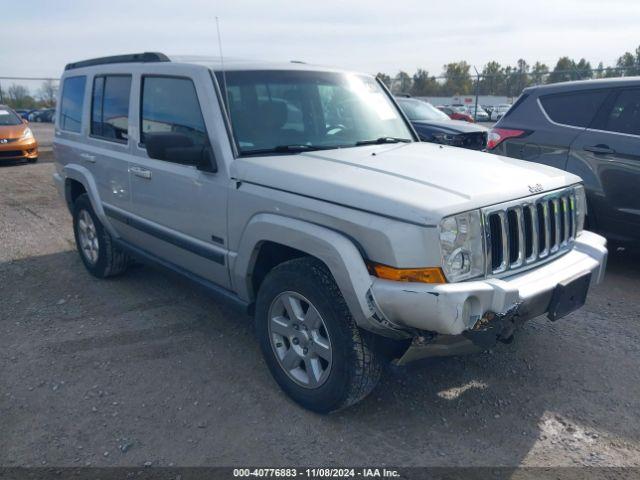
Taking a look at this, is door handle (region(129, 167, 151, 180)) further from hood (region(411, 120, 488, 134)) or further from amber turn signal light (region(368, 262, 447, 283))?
hood (region(411, 120, 488, 134))

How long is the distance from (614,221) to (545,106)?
54.8 inches

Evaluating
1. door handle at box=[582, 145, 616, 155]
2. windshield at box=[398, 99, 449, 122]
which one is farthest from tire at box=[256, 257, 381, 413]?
windshield at box=[398, 99, 449, 122]

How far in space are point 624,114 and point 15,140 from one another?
13.0 metres

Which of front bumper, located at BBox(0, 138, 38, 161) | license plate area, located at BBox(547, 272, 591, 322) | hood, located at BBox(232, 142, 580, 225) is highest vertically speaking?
hood, located at BBox(232, 142, 580, 225)

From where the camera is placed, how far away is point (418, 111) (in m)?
11.5

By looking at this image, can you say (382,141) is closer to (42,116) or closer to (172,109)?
(172,109)

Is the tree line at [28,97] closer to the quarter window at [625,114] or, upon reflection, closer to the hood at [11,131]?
the hood at [11,131]

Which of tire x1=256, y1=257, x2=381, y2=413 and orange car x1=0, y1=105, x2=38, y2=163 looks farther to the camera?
orange car x1=0, y1=105, x2=38, y2=163

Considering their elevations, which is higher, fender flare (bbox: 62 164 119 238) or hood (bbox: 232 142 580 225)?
hood (bbox: 232 142 580 225)

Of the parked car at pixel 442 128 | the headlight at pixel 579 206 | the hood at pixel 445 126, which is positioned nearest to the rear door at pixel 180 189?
the headlight at pixel 579 206

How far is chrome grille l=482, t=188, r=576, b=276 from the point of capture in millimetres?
2840

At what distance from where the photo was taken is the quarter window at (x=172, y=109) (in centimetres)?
369

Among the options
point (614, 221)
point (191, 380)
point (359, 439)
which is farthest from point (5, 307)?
point (614, 221)

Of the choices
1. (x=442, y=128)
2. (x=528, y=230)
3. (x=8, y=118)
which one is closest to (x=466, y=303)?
(x=528, y=230)
